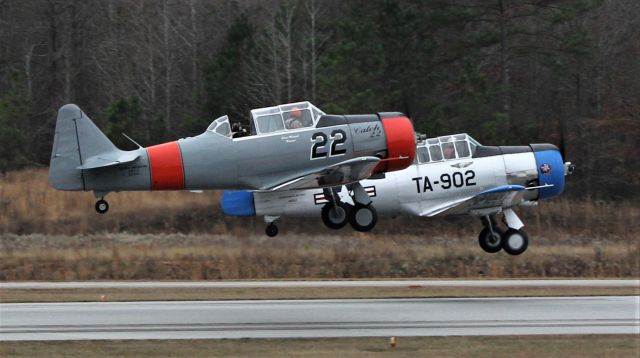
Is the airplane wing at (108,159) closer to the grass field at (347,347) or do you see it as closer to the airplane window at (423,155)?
the grass field at (347,347)

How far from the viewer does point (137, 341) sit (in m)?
19.2

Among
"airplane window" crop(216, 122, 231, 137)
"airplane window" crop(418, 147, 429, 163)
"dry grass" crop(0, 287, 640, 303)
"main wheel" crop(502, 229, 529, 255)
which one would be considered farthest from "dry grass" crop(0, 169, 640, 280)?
"airplane window" crop(216, 122, 231, 137)

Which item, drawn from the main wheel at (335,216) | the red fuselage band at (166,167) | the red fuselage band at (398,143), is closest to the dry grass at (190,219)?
the main wheel at (335,216)

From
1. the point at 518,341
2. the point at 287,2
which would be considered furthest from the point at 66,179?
the point at 287,2

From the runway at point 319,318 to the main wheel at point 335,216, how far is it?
75.1 inches

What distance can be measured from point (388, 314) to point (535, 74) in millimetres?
30831

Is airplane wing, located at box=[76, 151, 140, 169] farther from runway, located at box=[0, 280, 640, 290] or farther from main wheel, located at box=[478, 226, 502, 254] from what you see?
main wheel, located at box=[478, 226, 502, 254]

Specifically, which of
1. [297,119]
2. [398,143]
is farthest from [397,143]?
[297,119]

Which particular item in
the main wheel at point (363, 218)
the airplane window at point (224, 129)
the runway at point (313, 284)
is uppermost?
the airplane window at point (224, 129)

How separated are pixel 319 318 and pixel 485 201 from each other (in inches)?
465

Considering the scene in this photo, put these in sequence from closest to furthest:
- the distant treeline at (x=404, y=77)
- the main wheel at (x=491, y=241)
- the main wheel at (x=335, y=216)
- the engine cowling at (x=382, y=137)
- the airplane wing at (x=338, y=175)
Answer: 1. the airplane wing at (x=338, y=175)
2. the engine cowling at (x=382, y=137)
3. the main wheel at (x=335, y=216)
4. the main wheel at (x=491, y=241)
5. the distant treeline at (x=404, y=77)

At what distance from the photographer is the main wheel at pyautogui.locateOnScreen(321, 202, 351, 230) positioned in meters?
24.5

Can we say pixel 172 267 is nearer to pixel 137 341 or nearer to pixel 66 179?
pixel 66 179

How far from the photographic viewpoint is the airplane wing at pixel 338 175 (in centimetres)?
2339
